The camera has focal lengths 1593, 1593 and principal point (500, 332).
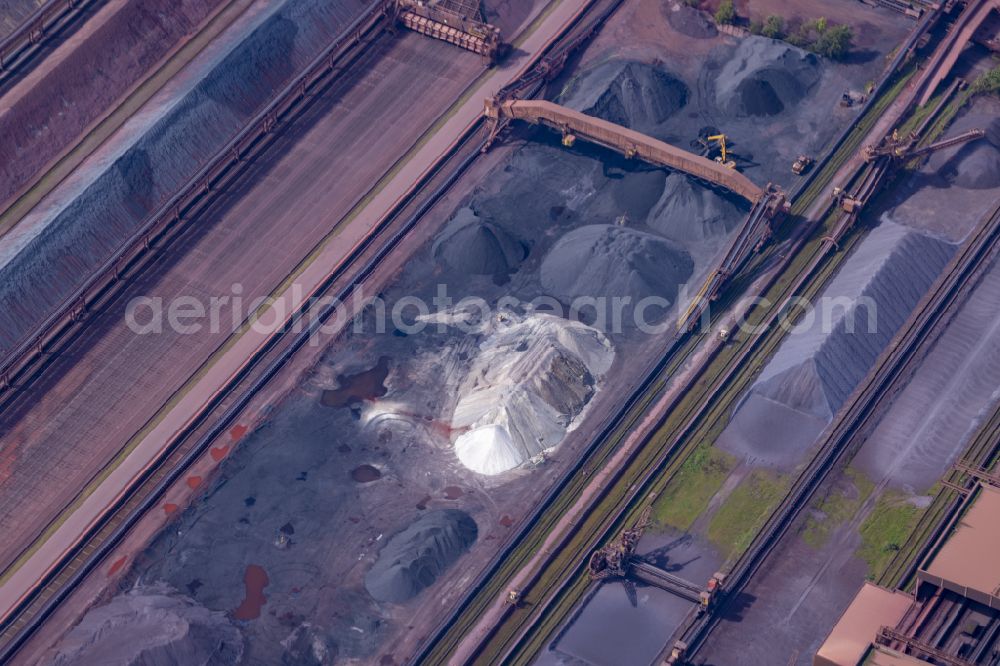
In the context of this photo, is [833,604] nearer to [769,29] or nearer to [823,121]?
[823,121]

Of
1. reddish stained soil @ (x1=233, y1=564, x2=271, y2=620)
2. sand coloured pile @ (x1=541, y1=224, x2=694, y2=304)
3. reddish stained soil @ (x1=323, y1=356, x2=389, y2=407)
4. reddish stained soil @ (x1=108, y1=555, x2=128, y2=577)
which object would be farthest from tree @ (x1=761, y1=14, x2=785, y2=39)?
reddish stained soil @ (x1=108, y1=555, x2=128, y2=577)

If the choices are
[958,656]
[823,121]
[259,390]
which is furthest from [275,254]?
[958,656]

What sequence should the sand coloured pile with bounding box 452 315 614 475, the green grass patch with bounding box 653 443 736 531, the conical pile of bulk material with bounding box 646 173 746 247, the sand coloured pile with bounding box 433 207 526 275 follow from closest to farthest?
the green grass patch with bounding box 653 443 736 531, the sand coloured pile with bounding box 452 315 614 475, the sand coloured pile with bounding box 433 207 526 275, the conical pile of bulk material with bounding box 646 173 746 247

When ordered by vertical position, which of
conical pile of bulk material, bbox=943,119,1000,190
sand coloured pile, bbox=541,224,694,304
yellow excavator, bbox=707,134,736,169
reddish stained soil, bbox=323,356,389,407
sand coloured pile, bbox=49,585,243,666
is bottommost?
sand coloured pile, bbox=49,585,243,666

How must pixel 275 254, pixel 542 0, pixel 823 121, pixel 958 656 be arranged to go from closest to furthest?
pixel 958 656 → pixel 275 254 → pixel 823 121 → pixel 542 0

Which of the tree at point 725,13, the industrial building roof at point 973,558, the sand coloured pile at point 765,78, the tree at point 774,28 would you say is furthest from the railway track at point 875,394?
the tree at point 725,13

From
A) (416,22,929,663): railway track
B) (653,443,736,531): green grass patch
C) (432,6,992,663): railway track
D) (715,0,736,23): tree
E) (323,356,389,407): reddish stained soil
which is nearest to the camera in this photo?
(416,22,929,663): railway track

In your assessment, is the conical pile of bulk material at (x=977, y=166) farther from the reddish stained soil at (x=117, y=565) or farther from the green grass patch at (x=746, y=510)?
the reddish stained soil at (x=117, y=565)

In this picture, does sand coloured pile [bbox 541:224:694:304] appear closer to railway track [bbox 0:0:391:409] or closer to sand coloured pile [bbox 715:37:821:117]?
sand coloured pile [bbox 715:37:821:117]
